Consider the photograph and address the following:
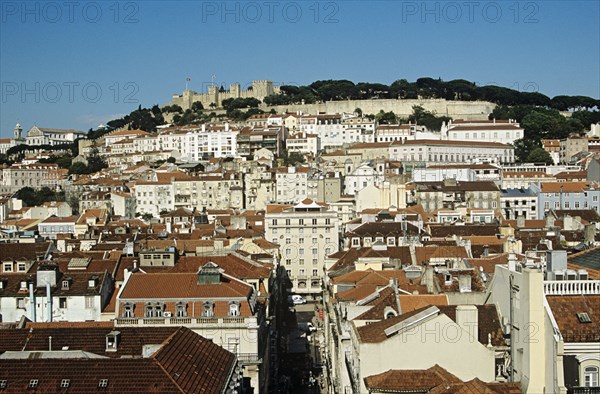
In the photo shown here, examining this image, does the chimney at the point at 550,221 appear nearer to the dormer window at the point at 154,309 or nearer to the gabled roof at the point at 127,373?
the dormer window at the point at 154,309

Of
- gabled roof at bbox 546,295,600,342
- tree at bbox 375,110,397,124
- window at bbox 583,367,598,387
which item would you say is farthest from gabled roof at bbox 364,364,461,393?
tree at bbox 375,110,397,124

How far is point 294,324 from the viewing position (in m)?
61.7

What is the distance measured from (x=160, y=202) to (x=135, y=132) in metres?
65.1

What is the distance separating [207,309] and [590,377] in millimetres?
17373

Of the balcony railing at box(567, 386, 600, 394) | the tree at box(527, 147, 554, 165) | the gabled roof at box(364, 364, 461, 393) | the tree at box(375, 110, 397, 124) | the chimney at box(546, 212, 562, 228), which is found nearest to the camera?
the balcony railing at box(567, 386, 600, 394)

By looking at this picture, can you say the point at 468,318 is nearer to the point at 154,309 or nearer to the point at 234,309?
the point at 234,309

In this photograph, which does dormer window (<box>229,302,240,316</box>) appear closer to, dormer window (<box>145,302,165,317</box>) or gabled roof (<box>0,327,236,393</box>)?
dormer window (<box>145,302,165,317</box>)

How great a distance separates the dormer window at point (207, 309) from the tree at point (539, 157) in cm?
11315

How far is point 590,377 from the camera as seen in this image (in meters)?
20.8

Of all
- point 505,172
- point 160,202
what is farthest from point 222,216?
point 505,172

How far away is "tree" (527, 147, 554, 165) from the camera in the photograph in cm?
14219

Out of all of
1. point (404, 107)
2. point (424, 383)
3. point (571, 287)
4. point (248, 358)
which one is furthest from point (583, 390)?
point (404, 107)

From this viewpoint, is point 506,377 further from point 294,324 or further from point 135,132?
point 135,132

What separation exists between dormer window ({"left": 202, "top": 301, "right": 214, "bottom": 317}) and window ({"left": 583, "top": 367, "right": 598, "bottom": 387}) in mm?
17145
